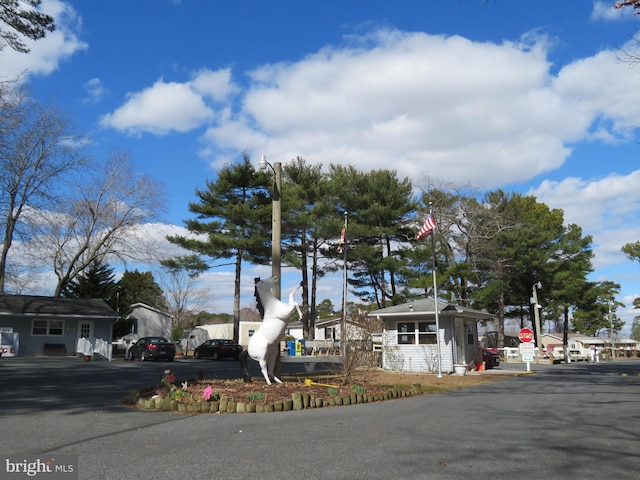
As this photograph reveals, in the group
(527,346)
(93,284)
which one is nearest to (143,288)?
(93,284)

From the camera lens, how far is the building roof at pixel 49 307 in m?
31.8

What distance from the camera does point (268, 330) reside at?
13.7m

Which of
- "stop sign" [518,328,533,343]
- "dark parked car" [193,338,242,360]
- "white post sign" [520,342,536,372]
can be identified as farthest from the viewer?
"dark parked car" [193,338,242,360]

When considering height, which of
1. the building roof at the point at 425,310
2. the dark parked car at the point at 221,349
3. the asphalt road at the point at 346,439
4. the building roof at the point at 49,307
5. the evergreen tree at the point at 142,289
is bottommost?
the asphalt road at the point at 346,439

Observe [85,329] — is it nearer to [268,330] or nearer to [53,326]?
[53,326]

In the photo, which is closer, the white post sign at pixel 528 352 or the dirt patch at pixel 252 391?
the dirt patch at pixel 252 391

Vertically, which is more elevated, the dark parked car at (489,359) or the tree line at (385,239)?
the tree line at (385,239)

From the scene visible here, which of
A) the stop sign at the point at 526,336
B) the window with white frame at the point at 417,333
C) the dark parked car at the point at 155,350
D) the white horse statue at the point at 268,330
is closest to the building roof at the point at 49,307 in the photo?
the dark parked car at the point at 155,350

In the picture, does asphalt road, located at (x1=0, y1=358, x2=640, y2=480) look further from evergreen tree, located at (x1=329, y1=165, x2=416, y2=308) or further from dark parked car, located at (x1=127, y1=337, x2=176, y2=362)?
evergreen tree, located at (x1=329, y1=165, x2=416, y2=308)

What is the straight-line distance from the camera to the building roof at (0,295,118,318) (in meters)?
31.8

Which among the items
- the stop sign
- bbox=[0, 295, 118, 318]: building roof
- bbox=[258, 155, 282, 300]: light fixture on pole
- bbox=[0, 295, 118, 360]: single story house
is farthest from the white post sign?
bbox=[0, 295, 118, 318]: building roof

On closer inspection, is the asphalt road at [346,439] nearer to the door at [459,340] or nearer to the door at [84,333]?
the door at [459,340]

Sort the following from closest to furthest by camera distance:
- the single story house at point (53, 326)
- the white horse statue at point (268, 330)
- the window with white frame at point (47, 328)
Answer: the white horse statue at point (268, 330) → the single story house at point (53, 326) → the window with white frame at point (47, 328)

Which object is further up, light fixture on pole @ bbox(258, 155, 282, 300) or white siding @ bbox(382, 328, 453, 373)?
light fixture on pole @ bbox(258, 155, 282, 300)
